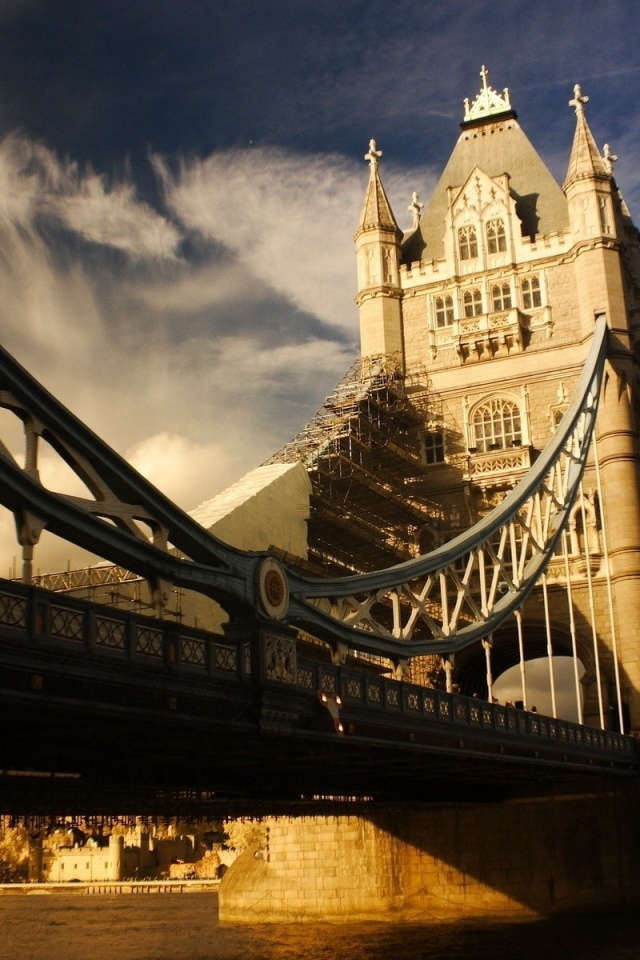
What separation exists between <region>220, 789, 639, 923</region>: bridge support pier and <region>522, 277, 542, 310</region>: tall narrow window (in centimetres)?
2376

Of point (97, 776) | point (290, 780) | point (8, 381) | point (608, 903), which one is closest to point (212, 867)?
point (608, 903)

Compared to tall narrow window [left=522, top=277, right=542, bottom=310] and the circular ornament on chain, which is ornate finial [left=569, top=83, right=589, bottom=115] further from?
the circular ornament on chain

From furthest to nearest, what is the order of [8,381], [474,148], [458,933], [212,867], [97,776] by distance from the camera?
[212,867] < [474,148] < [458,933] < [97,776] < [8,381]

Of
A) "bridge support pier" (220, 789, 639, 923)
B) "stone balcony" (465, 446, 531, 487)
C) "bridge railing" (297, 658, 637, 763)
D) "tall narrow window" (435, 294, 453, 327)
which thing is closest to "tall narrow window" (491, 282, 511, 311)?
"tall narrow window" (435, 294, 453, 327)

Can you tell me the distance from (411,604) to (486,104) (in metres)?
38.2

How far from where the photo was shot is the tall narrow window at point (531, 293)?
61.4m

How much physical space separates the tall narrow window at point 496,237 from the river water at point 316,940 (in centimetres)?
3162

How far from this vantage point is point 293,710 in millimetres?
24422

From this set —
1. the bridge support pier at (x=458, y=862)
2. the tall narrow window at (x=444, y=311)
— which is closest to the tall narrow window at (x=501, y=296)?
the tall narrow window at (x=444, y=311)

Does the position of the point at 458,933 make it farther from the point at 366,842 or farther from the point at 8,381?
the point at 8,381

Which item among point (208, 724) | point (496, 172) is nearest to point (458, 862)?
point (208, 724)

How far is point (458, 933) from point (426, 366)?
90.3 ft

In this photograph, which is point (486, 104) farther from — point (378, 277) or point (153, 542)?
point (153, 542)

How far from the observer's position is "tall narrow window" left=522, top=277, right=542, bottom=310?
61.4 meters
